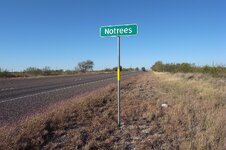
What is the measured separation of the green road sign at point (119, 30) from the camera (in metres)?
7.55

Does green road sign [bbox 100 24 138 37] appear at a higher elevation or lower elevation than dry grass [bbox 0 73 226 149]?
higher

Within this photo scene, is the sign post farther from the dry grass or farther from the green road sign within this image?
the dry grass

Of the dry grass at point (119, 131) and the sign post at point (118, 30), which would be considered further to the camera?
the sign post at point (118, 30)

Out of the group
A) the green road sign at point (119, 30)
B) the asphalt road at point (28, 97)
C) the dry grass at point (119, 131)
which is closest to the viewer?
the dry grass at point (119, 131)

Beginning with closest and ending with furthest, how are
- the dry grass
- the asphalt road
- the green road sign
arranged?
1. the dry grass
2. the green road sign
3. the asphalt road

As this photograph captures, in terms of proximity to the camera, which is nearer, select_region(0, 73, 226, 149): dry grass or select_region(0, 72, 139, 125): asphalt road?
select_region(0, 73, 226, 149): dry grass

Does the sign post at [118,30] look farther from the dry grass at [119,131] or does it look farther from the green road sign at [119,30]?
the dry grass at [119,131]

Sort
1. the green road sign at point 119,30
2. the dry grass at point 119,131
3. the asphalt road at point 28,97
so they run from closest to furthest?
1. the dry grass at point 119,131
2. the green road sign at point 119,30
3. the asphalt road at point 28,97

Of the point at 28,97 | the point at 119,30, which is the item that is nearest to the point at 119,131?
the point at 119,30

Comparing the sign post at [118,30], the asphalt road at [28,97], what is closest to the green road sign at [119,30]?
the sign post at [118,30]

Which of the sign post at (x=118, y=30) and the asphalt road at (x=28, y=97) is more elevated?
the sign post at (x=118, y=30)

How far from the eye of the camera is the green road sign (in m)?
7.55

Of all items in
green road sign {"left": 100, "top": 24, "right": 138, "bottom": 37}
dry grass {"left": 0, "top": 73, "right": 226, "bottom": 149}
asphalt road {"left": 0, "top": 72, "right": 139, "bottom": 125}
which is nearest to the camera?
dry grass {"left": 0, "top": 73, "right": 226, "bottom": 149}

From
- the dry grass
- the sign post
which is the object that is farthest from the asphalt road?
the sign post
